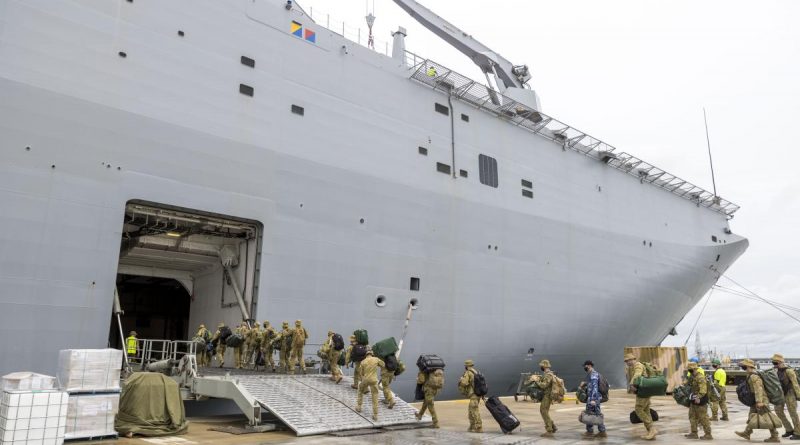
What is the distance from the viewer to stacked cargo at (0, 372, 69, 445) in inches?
252

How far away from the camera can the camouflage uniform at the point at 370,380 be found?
9.08m

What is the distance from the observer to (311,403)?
919 cm

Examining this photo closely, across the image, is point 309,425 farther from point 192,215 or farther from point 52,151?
point 52,151

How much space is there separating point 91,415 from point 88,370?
2.00ft

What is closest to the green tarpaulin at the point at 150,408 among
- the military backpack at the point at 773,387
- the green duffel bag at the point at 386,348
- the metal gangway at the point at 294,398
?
the metal gangway at the point at 294,398

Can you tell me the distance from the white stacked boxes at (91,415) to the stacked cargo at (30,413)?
473mm

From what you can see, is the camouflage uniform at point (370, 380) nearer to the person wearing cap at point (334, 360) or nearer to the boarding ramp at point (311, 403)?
the boarding ramp at point (311, 403)

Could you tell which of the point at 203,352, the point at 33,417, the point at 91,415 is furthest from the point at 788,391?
the point at 203,352

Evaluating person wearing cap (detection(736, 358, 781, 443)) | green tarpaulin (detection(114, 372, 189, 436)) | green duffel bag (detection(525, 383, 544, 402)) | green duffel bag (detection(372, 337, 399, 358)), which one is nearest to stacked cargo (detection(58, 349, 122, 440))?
green tarpaulin (detection(114, 372, 189, 436))

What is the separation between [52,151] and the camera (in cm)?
1027

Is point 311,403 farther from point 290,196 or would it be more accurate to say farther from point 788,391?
point 788,391

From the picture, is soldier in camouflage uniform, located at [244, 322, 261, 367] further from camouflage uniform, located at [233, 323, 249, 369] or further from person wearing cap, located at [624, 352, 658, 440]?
person wearing cap, located at [624, 352, 658, 440]

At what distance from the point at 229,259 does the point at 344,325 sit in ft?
11.0

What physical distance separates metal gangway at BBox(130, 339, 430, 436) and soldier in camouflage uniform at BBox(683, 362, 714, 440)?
170 inches
